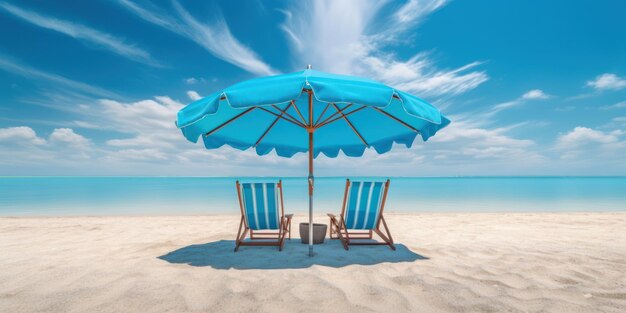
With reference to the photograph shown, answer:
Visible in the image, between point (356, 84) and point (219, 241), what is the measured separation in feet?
10.7

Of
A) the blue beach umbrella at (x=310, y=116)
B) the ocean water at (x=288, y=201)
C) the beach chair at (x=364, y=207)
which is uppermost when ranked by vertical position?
the blue beach umbrella at (x=310, y=116)

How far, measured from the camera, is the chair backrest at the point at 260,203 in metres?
4.02

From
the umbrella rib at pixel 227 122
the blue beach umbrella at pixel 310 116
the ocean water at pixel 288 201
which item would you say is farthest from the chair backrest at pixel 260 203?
the ocean water at pixel 288 201

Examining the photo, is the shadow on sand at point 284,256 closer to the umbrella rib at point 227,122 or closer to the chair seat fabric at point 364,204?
the chair seat fabric at point 364,204

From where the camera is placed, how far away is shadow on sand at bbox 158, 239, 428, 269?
3.41 metres

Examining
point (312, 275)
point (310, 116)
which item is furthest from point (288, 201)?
point (312, 275)

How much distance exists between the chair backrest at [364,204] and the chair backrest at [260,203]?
955mm

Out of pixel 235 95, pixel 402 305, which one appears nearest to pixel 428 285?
pixel 402 305

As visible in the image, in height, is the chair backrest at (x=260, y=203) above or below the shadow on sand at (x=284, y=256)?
above

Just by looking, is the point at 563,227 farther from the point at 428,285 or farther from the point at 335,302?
the point at 335,302

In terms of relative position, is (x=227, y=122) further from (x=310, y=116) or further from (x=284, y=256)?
(x=284, y=256)

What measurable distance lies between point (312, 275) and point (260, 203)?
1.36m

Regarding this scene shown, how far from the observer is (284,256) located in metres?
3.74

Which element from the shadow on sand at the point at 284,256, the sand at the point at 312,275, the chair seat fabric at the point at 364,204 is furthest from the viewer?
the chair seat fabric at the point at 364,204
